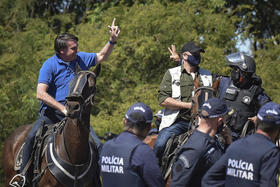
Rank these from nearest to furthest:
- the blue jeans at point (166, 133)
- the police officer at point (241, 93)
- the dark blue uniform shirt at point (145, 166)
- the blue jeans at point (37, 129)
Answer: the dark blue uniform shirt at point (145, 166) → the police officer at point (241, 93) → the blue jeans at point (166, 133) → the blue jeans at point (37, 129)

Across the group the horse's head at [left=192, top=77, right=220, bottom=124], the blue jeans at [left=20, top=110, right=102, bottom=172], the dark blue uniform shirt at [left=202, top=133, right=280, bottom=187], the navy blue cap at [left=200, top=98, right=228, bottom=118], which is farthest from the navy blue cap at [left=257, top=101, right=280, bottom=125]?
the blue jeans at [left=20, top=110, right=102, bottom=172]

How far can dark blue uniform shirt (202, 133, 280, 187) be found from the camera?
Answer: 4582mm

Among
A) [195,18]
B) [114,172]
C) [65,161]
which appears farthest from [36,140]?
[195,18]

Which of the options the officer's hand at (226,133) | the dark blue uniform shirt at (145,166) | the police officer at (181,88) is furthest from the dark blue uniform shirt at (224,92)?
the dark blue uniform shirt at (145,166)

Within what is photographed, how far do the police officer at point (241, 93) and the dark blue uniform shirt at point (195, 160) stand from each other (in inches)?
80.9

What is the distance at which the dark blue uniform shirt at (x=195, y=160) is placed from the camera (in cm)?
512

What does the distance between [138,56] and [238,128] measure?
6612mm

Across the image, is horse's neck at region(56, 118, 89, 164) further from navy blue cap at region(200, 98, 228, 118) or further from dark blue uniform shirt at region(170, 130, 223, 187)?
navy blue cap at region(200, 98, 228, 118)

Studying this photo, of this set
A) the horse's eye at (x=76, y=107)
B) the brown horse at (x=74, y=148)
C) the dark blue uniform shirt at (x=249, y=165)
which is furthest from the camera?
the brown horse at (x=74, y=148)

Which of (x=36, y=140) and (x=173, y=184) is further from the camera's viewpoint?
(x=36, y=140)

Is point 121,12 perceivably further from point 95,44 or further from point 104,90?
point 104,90

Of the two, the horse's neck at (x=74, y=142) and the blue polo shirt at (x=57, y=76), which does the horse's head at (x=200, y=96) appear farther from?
the blue polo shirt at (x=57, y=76)

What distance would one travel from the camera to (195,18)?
1414 cm

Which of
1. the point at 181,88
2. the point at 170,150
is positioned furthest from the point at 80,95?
the point at 181,88
